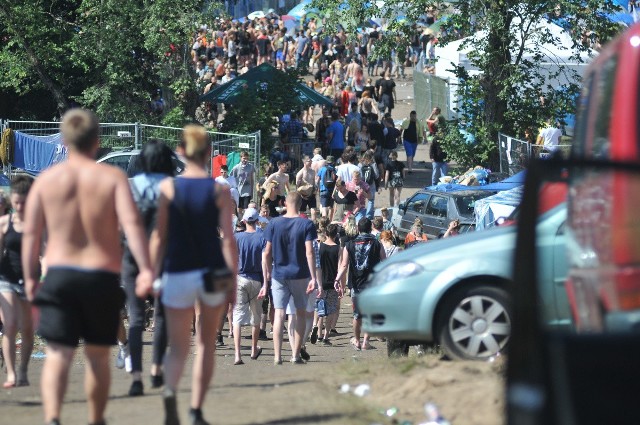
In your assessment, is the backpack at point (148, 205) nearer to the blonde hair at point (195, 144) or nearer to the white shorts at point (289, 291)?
the blonde hair at point (195, 144)

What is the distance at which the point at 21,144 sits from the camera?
2477cm

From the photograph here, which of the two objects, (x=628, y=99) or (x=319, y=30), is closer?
(x=628, y=99)

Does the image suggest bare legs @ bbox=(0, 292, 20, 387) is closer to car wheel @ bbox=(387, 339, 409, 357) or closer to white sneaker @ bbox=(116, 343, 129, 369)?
white sneaker @ bbox=(116, 343, 129, 369)

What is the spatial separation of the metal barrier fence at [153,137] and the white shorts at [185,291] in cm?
1749

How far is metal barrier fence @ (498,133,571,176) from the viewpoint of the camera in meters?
24.5

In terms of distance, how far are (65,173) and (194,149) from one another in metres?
1.05

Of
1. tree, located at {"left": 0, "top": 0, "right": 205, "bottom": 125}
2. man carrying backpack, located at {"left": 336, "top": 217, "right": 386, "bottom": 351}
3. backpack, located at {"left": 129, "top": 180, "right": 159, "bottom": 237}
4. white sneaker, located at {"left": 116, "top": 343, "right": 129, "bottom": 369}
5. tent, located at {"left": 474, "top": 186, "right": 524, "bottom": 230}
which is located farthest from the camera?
tree, located at {"left": 0, "top": 0, "right": 205, "bottom": 125}

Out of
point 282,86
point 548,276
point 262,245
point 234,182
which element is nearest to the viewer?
point 548,276

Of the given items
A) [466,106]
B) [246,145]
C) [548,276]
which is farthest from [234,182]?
[548,276]

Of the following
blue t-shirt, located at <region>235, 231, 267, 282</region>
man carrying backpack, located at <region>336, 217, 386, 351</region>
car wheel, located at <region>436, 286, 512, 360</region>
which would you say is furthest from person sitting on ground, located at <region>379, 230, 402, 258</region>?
car wheel, located at <region>436, 286, 512, 360</region>

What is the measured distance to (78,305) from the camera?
20.5 feet

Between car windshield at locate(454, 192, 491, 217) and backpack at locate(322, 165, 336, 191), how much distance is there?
9.54 feet

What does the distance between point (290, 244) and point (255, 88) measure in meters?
18.0

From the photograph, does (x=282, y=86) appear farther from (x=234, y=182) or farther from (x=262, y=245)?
(x=262, y=245)
